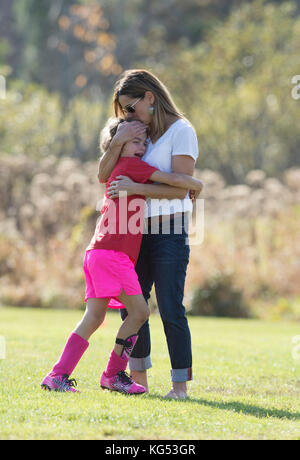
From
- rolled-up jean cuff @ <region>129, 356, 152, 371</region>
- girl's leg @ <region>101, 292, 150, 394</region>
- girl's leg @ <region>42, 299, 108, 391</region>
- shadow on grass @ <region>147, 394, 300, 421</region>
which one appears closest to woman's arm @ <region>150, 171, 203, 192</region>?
girl's leg @ <region>101, 292, 150, 394</region>

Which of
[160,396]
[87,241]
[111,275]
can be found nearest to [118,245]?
[111,275]

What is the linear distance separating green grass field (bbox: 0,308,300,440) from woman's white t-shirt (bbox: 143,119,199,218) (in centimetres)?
121

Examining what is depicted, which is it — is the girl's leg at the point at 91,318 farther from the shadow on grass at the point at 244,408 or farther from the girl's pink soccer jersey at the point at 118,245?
the shadow on grass at the point at 244,408

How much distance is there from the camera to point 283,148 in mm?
29766

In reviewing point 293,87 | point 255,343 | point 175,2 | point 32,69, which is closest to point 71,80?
point 32,69

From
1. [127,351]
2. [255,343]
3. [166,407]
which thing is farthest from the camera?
[255,343]

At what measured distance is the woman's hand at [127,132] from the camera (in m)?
4.73

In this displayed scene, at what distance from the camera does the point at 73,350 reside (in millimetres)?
4727

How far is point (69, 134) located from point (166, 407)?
74.6ft

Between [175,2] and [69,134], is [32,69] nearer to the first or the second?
[175,2]

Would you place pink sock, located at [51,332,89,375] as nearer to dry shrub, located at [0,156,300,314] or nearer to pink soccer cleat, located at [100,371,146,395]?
pink soccer cleat, located at [100,371,146,395]

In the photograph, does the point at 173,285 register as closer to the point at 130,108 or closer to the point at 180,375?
the point at 180,375

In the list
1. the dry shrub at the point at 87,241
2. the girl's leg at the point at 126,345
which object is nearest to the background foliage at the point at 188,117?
the dry shrub at the point at 87,241

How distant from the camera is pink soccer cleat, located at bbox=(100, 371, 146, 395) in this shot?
15.7 ft
